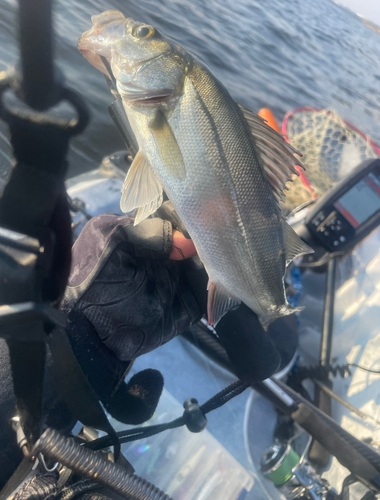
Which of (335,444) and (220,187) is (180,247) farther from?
(335,444)

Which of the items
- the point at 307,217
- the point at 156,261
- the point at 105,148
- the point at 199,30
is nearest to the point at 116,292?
the point at 156,261

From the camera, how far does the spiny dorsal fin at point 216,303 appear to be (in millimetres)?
1629

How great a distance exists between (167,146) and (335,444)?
232cm

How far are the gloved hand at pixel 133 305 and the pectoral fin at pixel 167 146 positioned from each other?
45 centimetres

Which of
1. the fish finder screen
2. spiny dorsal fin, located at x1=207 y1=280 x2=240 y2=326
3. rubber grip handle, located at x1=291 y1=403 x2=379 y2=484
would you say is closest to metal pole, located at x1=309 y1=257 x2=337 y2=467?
rubber grip handle, located at x1=291 y1=403 x2=379 y2=484

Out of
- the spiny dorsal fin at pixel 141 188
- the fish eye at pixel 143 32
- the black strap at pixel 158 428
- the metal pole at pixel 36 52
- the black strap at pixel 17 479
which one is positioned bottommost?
the black strap at pixel 158 428

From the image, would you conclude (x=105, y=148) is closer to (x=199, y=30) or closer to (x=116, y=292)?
(x=116, y=292)

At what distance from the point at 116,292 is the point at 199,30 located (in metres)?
10.6

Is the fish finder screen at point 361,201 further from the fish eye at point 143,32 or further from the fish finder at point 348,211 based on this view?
the fish eye at point 143,32

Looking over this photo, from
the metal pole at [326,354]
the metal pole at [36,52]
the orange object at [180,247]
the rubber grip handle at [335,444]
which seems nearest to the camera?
the metal pole at [36,52]

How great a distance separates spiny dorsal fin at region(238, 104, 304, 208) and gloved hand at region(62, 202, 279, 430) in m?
0.64

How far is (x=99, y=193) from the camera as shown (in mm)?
3209

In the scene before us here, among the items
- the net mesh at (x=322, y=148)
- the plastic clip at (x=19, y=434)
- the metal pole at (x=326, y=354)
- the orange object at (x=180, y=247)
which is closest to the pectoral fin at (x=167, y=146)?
the orange object at (x=180, y=247)

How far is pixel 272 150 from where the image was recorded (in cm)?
152
